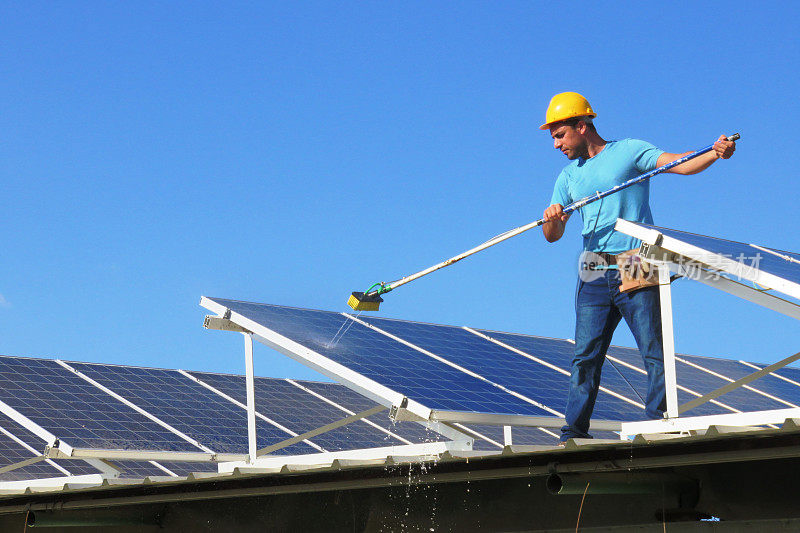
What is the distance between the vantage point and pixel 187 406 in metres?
13.5

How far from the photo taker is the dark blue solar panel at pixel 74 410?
1134cm

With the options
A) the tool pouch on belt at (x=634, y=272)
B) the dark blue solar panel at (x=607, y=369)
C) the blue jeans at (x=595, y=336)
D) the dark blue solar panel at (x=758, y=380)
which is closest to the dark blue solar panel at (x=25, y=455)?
the dark blue solar panel at (x=607, y=369)

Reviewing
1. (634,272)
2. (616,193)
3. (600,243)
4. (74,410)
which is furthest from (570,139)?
(74,410)

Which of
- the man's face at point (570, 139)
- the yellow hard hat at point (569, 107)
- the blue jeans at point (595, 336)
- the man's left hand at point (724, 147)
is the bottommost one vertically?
the blue jeans at point (595, 336)

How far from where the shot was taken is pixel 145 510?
34.8 ft

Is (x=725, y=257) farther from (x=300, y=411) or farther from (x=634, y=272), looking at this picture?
(x=300, y=411)

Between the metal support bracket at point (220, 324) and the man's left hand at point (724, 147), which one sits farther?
the metal support bracket at point (220, 324)

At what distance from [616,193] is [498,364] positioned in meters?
3.21

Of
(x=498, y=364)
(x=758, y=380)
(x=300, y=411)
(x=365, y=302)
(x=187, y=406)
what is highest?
(x=758, y=380)

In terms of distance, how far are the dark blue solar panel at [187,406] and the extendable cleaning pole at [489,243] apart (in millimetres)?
2755

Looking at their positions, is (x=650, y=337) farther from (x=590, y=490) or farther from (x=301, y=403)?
(x=301, y=403)

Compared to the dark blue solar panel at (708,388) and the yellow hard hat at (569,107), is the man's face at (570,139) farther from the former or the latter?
the dark blue solar panel at (708,388)

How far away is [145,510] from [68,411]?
77.5 inches

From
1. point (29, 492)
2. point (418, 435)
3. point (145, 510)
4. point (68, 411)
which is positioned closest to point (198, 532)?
point (145, 510)
